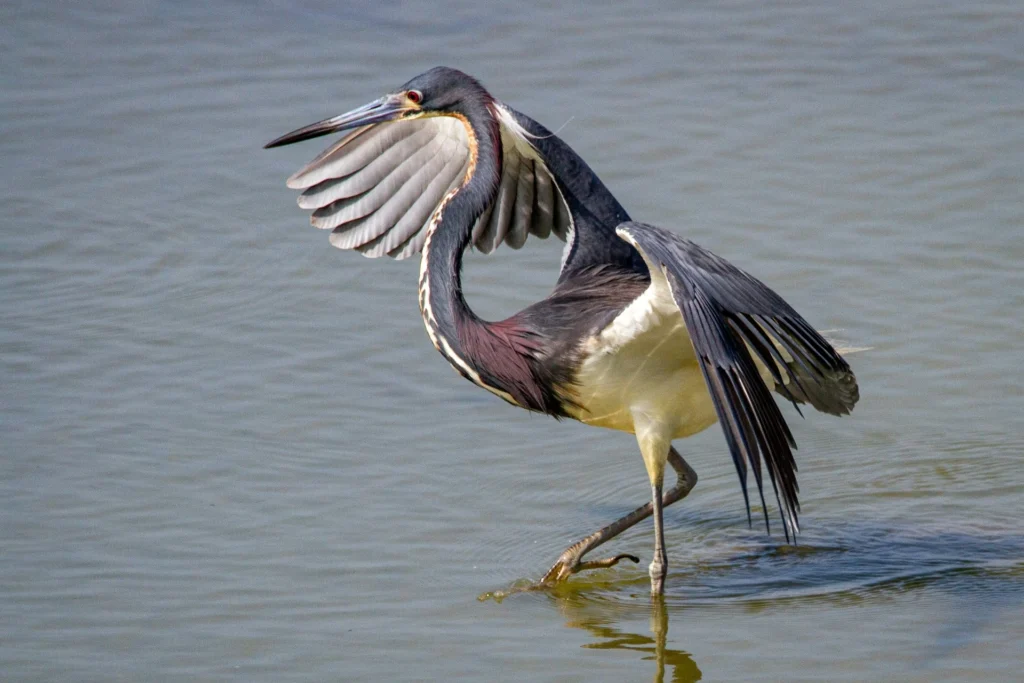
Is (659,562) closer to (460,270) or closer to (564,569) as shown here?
(564,569)

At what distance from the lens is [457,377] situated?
6.77m

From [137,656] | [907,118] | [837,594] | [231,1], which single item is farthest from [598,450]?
[231,1]

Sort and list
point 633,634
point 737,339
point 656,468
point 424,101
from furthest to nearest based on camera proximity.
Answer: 1. point 424,101
2. point 656,468
3. point 633,634
4. point 737,339

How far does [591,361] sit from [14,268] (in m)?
3.63

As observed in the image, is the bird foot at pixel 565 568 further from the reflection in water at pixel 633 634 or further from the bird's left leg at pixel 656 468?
the bird's left leg at pixel 656 468

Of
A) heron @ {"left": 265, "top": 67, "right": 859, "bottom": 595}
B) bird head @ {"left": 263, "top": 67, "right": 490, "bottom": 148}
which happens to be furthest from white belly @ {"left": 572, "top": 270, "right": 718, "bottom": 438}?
bird head @ {"left": 263, "top": 67, "right": 490, "bottom": 148}

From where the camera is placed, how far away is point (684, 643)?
4.81 meters

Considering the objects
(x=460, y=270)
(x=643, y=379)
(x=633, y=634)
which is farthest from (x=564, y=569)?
(x=460, y=270)

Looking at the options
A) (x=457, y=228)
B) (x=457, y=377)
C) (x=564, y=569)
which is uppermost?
(x=457, y=228)

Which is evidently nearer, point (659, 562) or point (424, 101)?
point (659, 562)

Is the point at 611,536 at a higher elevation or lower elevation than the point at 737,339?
lower

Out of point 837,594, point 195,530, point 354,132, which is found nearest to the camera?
point 837,594

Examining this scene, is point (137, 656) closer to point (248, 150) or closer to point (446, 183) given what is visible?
point (446, 183)

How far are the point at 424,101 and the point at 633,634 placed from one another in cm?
212
